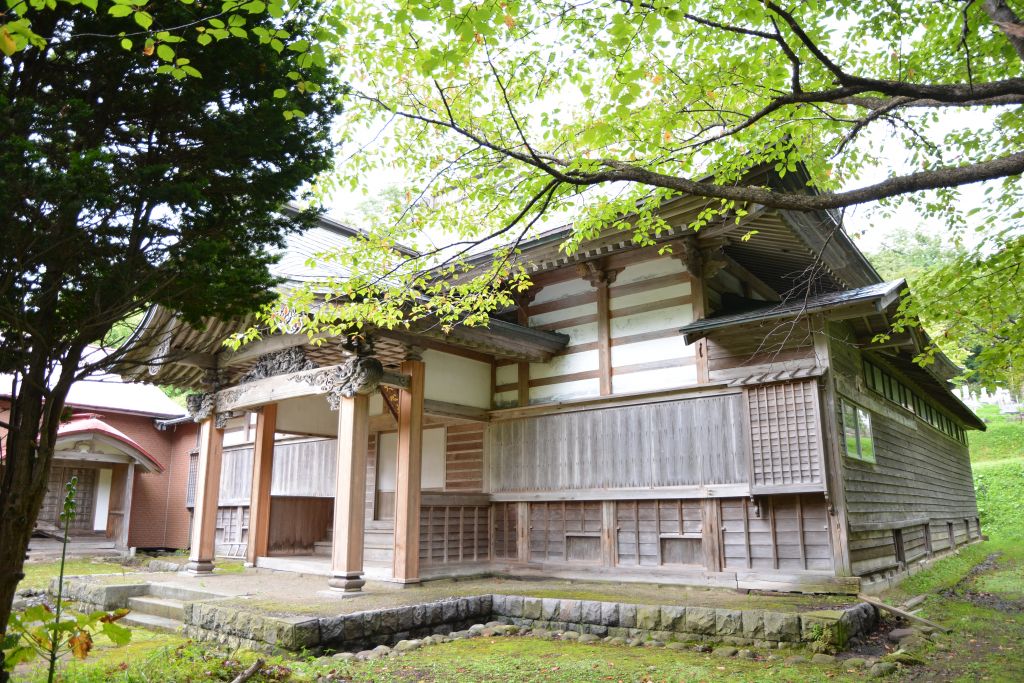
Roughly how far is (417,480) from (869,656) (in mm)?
6155

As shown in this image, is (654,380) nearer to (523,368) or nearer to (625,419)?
(625,419)

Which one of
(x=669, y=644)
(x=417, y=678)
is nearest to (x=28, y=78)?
(x=417, y=678)

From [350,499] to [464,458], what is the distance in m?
3.82

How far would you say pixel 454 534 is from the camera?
11.8m

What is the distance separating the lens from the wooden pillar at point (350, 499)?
30.4 feet

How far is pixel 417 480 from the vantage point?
10.3 meters

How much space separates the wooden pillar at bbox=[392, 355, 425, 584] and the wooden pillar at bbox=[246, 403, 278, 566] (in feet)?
13.0

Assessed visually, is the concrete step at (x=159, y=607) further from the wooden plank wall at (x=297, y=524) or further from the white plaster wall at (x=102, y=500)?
the white plaster wall at (x=102, y=500)

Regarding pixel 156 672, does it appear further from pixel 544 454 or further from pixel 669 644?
pixel 544 454

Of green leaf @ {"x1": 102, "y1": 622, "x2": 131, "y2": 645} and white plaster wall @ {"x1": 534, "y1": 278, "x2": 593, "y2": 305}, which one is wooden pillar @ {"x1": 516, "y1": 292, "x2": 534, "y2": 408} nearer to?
white plaster wall @ {"x1": 534, "y1": 278, "x2": 593, "y2": 305}

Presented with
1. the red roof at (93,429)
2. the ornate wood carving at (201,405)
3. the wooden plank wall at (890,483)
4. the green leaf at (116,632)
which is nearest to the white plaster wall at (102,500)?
the red roof at (93,429)

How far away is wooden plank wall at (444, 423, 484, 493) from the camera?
12820 mm

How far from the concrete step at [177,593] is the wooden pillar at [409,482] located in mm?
2529

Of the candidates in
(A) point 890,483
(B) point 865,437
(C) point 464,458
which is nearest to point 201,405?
(C) point 464,458
